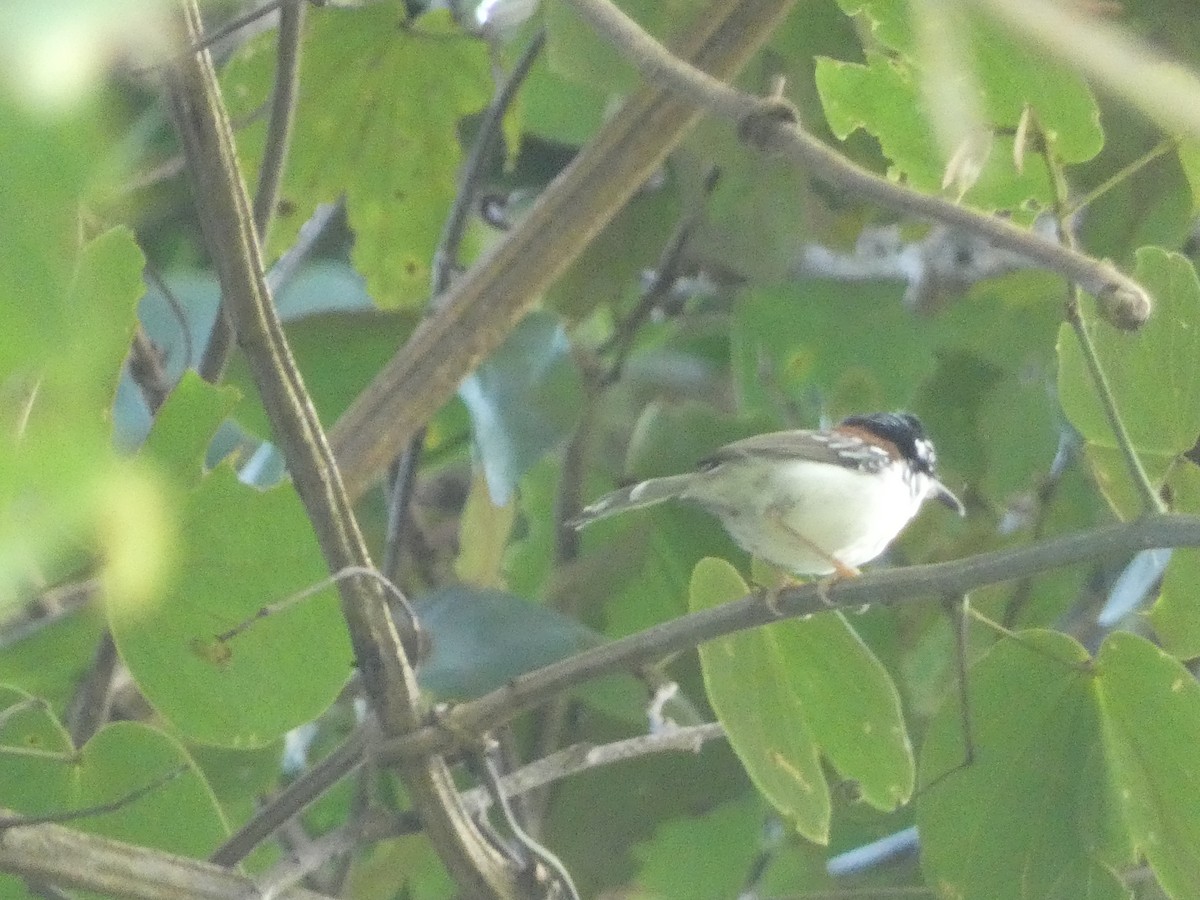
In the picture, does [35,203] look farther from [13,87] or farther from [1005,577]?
[1005,577]

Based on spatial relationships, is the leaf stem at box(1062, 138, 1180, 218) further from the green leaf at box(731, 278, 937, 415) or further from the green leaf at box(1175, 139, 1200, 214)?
the green leaf at box(731, 278, 937, 415)

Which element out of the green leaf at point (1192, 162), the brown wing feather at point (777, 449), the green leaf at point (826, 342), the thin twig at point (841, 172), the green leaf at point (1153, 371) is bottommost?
the green leaf at point (826, 342)

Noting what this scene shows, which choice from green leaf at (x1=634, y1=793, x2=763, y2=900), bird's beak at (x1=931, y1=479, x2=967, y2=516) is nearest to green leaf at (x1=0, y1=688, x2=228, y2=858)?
green leaf at (x1=634, y1=793, x2=763, y2=900)

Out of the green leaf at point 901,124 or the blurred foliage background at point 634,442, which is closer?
the blurred foliage background at point 634,442

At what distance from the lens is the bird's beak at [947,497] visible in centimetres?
150

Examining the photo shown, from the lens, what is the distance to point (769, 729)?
936 mm

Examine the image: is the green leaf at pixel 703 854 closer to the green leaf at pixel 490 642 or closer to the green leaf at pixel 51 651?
the green leaf at pixel 490 642

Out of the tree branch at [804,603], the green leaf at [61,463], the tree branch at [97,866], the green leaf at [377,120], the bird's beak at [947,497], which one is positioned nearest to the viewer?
the green leaf at [61,463]

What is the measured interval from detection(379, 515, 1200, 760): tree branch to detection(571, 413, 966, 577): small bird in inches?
16.2

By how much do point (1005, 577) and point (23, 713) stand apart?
64 cm

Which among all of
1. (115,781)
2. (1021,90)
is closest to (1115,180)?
(1021,90)

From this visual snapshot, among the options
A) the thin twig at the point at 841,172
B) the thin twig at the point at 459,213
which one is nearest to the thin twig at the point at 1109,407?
the thin twig at the point at 841,172

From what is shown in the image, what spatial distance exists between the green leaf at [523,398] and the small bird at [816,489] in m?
0.09

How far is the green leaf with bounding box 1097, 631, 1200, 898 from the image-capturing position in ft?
2.80
